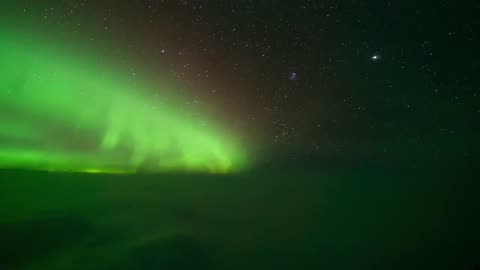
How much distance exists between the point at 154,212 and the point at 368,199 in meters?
4.46

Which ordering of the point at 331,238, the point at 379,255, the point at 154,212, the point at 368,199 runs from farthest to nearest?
the point at 368,199 < the point at 154,212 < the point at 331,238 < the point at 379,255

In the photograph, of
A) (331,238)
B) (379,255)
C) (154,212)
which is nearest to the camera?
(379,255)

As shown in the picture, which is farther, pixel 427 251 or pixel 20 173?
pixel 20 173

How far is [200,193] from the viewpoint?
616 centimetres

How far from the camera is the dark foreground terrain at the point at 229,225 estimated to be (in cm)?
409

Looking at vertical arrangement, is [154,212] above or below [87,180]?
below

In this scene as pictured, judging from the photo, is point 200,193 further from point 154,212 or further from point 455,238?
point 455,238

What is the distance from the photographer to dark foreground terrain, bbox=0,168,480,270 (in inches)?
161

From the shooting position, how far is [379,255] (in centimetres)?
448

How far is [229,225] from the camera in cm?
509

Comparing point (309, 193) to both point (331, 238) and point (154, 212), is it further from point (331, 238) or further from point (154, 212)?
point (154, 212)

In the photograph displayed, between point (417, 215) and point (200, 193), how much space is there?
4.44 m

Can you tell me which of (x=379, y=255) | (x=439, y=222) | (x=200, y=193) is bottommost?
(x=379, y=255)

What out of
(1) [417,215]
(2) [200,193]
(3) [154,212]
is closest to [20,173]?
(3) [154,212]
